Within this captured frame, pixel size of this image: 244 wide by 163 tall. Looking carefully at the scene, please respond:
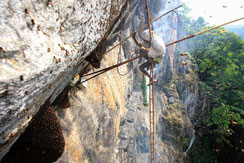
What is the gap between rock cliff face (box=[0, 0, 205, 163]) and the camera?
1.21 meters

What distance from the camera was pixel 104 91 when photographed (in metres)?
5.54

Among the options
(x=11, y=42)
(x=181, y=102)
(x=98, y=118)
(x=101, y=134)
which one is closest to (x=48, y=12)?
(x=11, y=42)

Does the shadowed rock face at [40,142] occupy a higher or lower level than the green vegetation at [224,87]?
lower

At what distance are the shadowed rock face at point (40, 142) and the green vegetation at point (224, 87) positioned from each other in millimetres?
14534

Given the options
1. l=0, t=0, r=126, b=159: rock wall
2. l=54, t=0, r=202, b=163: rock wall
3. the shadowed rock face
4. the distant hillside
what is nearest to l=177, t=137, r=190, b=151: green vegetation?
l=54, t=0, r=202, b=163: rock wall

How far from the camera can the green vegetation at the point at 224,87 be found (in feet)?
39.7

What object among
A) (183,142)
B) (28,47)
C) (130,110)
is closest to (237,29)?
(183,142)

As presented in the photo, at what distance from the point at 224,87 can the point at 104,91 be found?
14416 mm

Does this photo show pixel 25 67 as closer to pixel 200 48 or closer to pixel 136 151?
pixel 136 151

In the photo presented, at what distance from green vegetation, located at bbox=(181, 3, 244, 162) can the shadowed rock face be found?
1453cm

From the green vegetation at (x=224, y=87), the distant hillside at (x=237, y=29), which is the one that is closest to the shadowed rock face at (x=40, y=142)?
the green vegetation at (x=224, y=87)

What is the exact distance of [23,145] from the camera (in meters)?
1.92

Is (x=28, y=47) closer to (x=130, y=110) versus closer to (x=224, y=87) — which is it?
(x=130, y=110)

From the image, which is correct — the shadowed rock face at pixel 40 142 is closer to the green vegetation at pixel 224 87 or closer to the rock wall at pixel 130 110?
the rock wall at pixel 130 110
